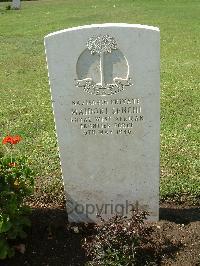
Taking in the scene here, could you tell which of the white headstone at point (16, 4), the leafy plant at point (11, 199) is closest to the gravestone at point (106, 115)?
the leafy plant at point (11, 199)

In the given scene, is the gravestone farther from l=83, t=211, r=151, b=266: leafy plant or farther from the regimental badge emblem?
l=83, t=211, r=151, b=266: leafy plant

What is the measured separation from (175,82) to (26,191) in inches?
231

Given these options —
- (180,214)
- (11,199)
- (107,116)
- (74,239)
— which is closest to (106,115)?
(107,116)

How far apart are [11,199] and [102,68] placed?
1.34 m

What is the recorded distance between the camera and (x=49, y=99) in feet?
29.1

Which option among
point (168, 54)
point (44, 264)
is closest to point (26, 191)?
point (44, 264)

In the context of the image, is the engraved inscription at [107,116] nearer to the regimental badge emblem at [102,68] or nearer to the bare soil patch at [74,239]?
the regimental badge emblem at [102,68]

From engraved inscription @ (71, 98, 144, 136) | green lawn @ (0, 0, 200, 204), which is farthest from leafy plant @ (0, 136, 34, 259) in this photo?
green lawn @ (0, 0, 200, 204)

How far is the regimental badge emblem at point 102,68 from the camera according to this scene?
3.91 metres

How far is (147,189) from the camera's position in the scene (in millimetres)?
4473

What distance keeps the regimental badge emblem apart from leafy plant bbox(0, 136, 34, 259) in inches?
33.7

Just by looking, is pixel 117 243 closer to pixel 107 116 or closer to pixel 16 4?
pixel 107 116

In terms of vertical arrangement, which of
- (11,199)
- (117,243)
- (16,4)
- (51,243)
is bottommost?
(51,243)

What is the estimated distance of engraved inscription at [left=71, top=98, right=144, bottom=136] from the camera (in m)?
4.11
